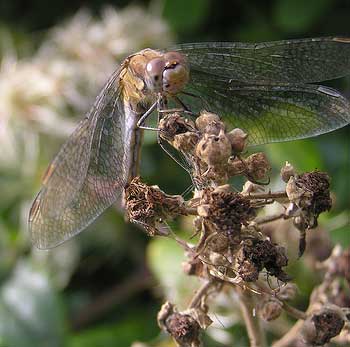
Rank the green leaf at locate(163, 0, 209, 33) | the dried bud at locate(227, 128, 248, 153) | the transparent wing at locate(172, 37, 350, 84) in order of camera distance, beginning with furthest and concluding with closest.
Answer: the green leaf at locate(163, 0, 209, 33)
the transparent wing at locate(172, 37, 350, 84)
the dried bud at locate(227, 128, 248, 153)

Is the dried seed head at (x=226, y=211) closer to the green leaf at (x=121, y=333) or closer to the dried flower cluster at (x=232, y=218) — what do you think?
the dried flower cluster at (x=232, y=218)

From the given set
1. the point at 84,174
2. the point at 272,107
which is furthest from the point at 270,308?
the point at 84,174

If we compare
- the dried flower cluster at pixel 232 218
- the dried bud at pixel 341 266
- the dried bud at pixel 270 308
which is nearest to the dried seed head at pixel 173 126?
the dried flower cluster at pixel 232 218

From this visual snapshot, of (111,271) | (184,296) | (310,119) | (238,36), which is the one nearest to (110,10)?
(238,36)

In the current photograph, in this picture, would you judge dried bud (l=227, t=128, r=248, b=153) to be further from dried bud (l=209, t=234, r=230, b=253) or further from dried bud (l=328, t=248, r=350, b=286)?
dried bud (l=328, t=248, r=350, b=286)

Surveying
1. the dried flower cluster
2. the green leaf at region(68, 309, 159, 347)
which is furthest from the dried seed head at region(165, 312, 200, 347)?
the green leaf at region(68, 309, 159, 347)
